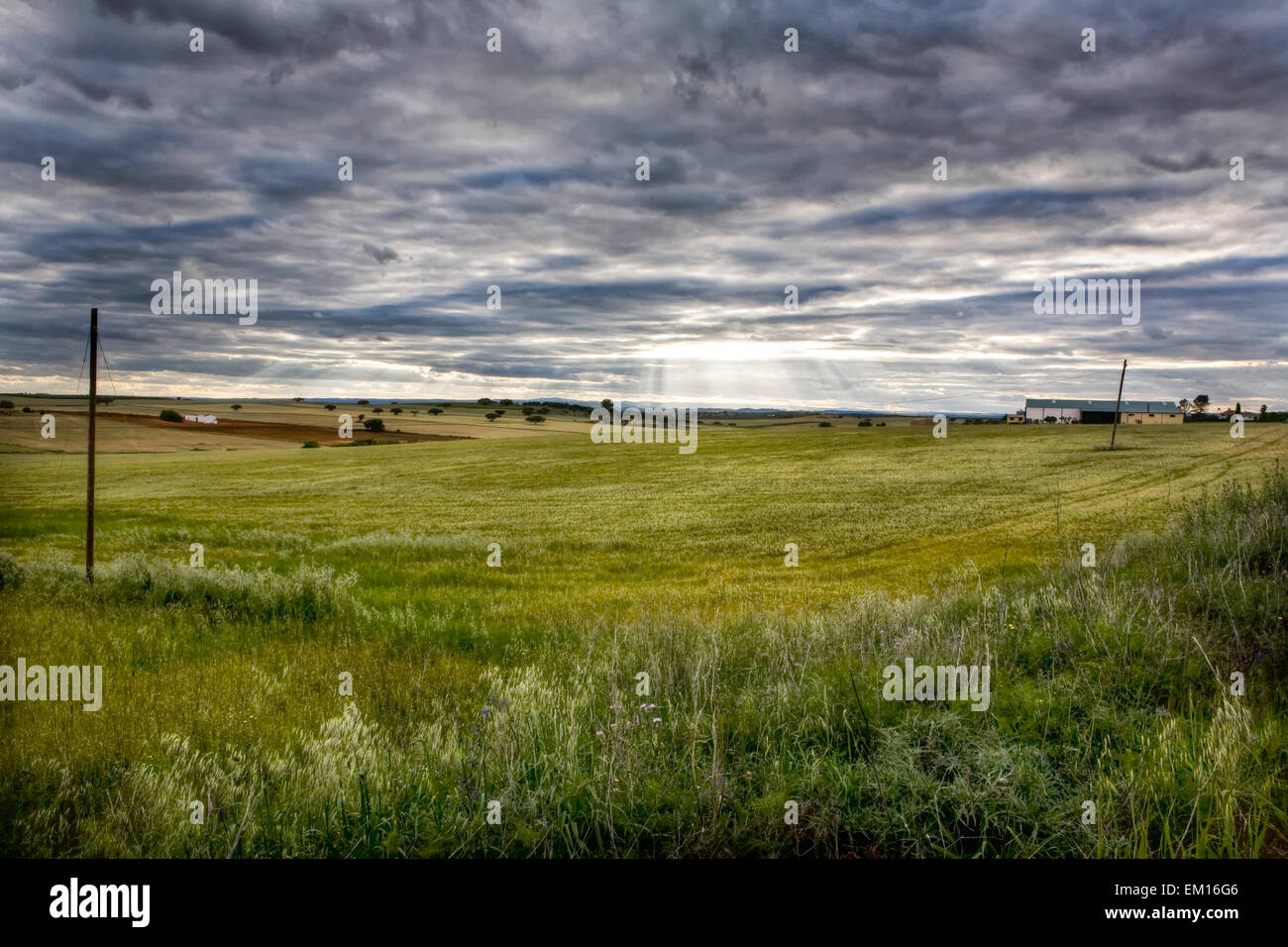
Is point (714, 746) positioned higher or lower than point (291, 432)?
lower

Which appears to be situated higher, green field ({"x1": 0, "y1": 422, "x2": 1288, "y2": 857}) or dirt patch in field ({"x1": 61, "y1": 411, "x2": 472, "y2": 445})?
dirt patch in field ({"x1": 61, "y1": 411, "x2": 472, "y2": 445})

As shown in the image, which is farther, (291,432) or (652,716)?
(291,432)

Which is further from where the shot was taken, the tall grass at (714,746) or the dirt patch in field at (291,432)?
the dirt patch in field at (291,432)

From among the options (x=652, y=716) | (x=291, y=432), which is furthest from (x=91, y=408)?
(x=291, y=432)

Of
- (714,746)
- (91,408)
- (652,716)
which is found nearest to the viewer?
(714,746)

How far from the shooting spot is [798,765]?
5445 mm

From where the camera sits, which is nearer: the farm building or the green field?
the green field

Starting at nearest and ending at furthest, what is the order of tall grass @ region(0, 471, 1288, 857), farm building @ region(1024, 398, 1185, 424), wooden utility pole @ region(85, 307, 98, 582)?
tall grass @ region(0, 471, 1288, 857)
wooden utility pole @ region(85, 307, 98, 582)
farm building @ region(1024, 398, 1185, 424)

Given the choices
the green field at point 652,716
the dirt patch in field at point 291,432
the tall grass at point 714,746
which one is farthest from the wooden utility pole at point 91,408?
the dirt patch in field at point 291,432

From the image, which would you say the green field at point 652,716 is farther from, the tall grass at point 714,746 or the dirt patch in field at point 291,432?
the dirt patch in field at point 291,432

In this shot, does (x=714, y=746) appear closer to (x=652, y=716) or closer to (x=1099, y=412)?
(x=652, y=716)

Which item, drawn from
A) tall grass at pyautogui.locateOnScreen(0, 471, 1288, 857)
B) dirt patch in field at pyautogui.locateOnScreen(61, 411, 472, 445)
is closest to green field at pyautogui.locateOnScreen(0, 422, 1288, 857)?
tall grass at pyautogui.locateOnScreen(0, 471, 1288, 857)

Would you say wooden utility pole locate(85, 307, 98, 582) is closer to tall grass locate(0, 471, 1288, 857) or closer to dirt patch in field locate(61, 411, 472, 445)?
tall grass locate(0, 471, 1288, 857)
